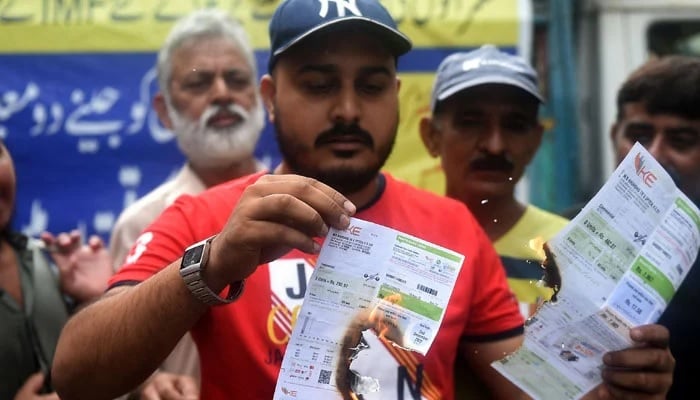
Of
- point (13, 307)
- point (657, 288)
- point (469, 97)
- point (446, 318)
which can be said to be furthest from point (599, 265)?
point (13, 307)

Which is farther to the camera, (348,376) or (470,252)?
(470,252)

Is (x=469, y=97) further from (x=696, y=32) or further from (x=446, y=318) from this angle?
(x=696, y=32)

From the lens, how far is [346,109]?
1.44 m

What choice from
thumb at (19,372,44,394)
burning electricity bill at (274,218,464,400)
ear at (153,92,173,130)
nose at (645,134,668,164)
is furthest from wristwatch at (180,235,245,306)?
ear at (153,92,173,130)

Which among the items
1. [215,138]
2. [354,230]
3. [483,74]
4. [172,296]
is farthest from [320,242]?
[215,138]

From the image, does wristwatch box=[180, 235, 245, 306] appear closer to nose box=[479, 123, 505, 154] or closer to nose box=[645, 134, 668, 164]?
nose box=[479, 123, 505, 154]

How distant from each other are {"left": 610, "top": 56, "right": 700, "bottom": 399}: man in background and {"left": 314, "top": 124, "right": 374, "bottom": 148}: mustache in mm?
725

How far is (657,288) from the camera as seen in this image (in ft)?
4.19

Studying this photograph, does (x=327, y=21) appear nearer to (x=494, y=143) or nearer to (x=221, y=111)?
(x=494, y=143)

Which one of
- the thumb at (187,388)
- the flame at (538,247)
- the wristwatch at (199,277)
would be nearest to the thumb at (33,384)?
the thumb at (187,388)

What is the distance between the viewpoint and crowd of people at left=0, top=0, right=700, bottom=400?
4.00ft

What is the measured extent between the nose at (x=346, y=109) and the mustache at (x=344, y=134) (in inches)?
0.4

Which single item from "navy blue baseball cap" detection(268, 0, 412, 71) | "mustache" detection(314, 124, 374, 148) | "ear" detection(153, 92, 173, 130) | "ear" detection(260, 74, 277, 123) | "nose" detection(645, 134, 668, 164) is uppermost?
"navy blue baseball cap" detection(268, 0, 412, 71)

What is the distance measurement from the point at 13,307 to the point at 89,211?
1.09 metres
